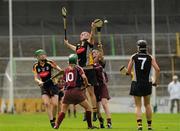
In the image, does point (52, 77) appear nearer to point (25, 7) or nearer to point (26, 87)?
point (26, 87)

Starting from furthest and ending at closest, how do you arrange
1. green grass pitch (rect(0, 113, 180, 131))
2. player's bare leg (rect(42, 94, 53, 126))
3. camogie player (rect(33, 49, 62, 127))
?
camogie player (rect(33, 49, 62, 127)), player's bare leg (rect(42, 94, 53, 126)), green grass pitch (rect(0, 113, 180, 131))

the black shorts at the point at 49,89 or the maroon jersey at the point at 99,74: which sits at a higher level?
the maroon jersey at the point at 99,74

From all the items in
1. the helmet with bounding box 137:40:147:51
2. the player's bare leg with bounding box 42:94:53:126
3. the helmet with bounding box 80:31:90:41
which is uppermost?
the helmet with bounding box 80:31:90:41

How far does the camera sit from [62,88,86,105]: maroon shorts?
20719mm

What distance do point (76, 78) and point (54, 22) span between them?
3566 centimetres

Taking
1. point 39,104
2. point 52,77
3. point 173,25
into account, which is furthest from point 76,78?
point 173,25

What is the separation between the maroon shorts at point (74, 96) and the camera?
20719mm

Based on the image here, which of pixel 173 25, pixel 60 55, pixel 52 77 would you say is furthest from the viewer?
pixel 173 25

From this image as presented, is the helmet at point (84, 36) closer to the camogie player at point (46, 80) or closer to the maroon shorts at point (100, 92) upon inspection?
the camogie player at point (46, 80)

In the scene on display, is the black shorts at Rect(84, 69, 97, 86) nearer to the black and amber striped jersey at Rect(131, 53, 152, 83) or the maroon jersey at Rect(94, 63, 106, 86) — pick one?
the maroon jersey at Rect(94, 63, 106, 86)

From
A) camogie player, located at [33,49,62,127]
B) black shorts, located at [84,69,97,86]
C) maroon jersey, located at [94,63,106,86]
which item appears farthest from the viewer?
camogie player, located at [33,49,62,127]

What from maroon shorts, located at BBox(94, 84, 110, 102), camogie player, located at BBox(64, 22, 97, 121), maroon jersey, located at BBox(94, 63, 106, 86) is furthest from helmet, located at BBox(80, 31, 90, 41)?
maroon shorts, located at BBox(94, 84, 110, 102)

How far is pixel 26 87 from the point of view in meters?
46.9

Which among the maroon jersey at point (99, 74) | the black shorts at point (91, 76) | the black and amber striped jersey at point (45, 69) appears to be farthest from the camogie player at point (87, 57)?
the black and amber striped jersey at point (45, 69)
